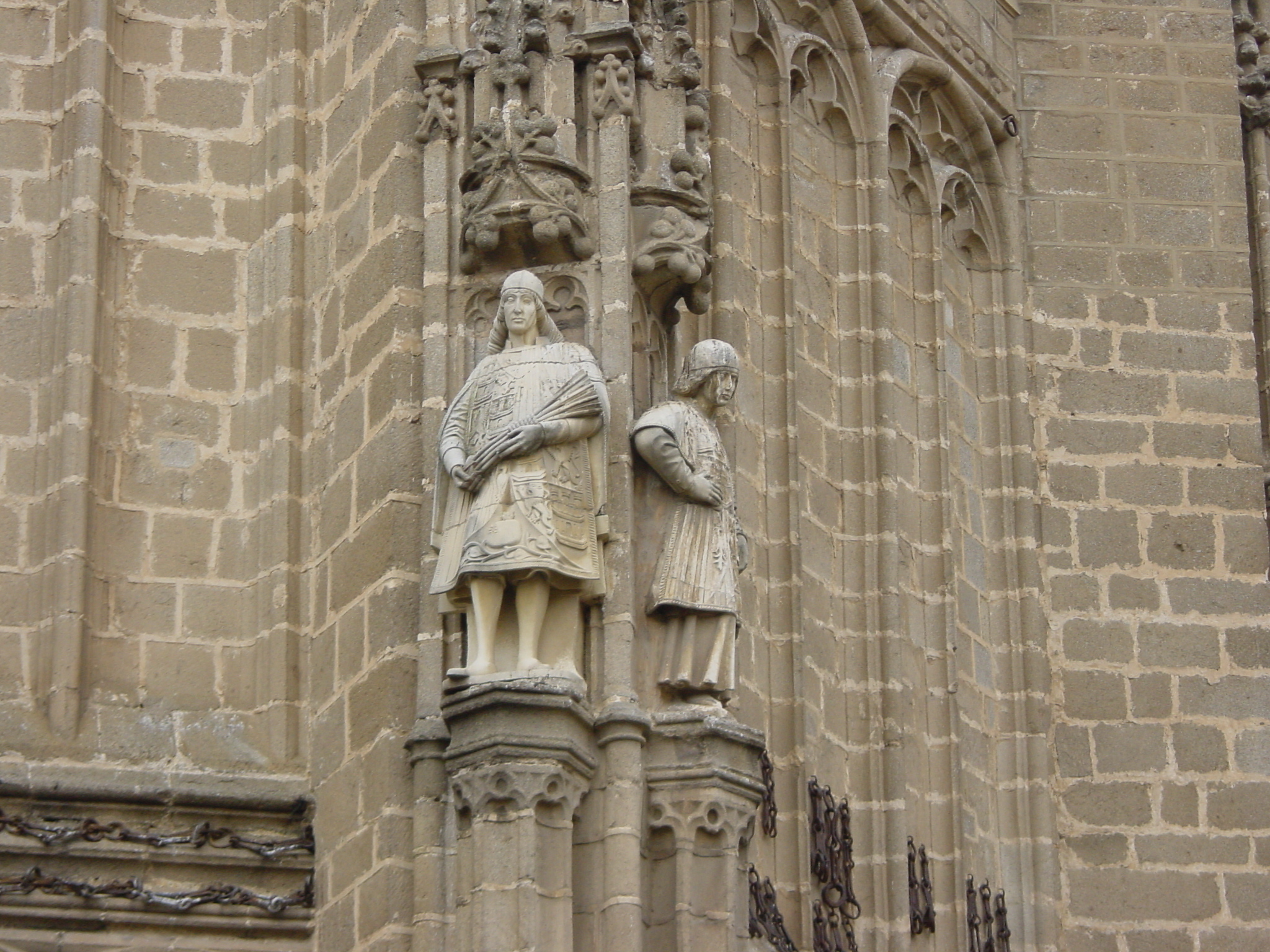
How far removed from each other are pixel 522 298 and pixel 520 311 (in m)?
0.06

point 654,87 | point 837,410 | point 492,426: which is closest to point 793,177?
point 837,410

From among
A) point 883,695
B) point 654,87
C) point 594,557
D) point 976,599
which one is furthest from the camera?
point 976,599

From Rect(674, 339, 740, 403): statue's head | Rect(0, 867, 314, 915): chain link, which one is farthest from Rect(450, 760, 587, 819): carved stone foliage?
Rect(674, 339, 740, 403): statue's head

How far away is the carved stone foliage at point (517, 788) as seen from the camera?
16359mm

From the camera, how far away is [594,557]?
16938 mm

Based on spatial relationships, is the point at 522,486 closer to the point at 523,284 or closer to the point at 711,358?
the point at 523,284

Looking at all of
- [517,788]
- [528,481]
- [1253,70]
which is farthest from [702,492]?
[1253,70]

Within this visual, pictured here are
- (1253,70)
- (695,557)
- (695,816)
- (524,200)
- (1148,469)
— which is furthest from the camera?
(1253,70)

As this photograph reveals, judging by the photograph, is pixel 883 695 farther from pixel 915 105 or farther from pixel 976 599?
pixel 915 105

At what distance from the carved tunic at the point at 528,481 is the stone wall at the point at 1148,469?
535cm

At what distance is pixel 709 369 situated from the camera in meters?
17.7

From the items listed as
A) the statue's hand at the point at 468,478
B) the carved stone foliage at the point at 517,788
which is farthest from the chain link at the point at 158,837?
the statue's hand at the point at 468,478

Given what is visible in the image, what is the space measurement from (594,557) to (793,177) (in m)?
4.36

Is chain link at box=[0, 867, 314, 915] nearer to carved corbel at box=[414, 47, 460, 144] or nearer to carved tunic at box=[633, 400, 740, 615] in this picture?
carved tunic at box=[633, 400, 740, 615]
